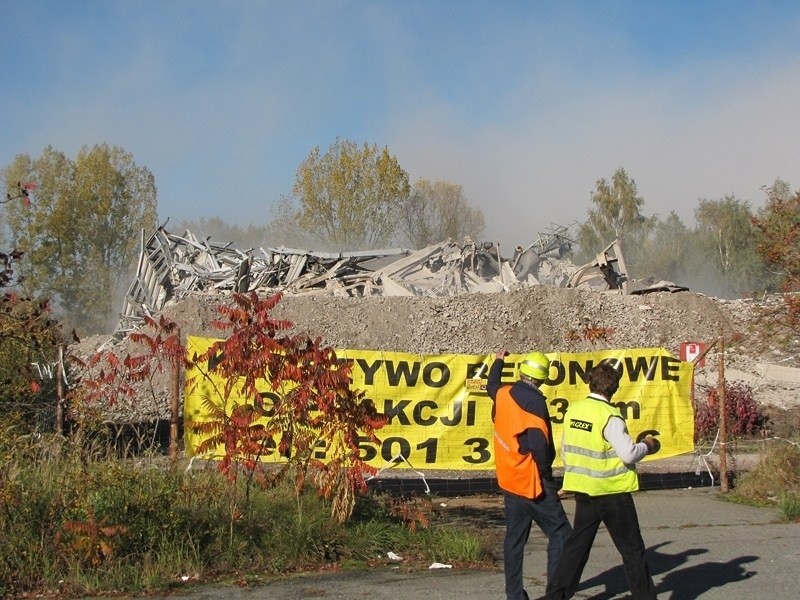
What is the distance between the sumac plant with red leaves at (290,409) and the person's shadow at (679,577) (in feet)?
6.74

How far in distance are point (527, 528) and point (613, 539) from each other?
63 cm

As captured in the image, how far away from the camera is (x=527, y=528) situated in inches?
248

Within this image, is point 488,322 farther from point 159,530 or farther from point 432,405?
point 159,530

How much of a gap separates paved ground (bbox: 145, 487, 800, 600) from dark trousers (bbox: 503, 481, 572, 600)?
1.55 feet

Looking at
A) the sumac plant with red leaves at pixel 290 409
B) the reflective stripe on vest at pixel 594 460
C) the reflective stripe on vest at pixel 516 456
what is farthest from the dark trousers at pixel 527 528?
the sumac plant with red leaves at pixel 290 409

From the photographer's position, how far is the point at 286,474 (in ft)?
26.8

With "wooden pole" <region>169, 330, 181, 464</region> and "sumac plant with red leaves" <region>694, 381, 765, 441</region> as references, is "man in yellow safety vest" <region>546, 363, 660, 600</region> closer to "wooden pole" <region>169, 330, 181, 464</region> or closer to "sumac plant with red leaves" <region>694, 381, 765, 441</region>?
"wooden pole" <region>169, 330, 181, 464</region>

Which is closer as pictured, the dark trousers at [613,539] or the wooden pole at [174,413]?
the dark trousers at [613,539]

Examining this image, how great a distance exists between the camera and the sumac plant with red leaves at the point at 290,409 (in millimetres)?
7383

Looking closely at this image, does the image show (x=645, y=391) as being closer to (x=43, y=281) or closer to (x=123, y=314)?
(x=123, y=314)

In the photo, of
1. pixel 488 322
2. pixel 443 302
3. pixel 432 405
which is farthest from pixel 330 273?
pixel 432 405

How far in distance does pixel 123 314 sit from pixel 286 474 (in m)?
22.4

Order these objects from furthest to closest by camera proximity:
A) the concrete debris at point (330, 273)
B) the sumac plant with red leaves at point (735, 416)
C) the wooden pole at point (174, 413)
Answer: the concrete debris at point (330, 273)
the sumac plant with red leaves at point (735, 416)
the wooden pole at point (174, 413)

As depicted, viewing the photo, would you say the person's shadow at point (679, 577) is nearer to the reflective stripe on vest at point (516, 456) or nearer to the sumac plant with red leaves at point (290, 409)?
the reflective stripe on vest at point (516, 456)
